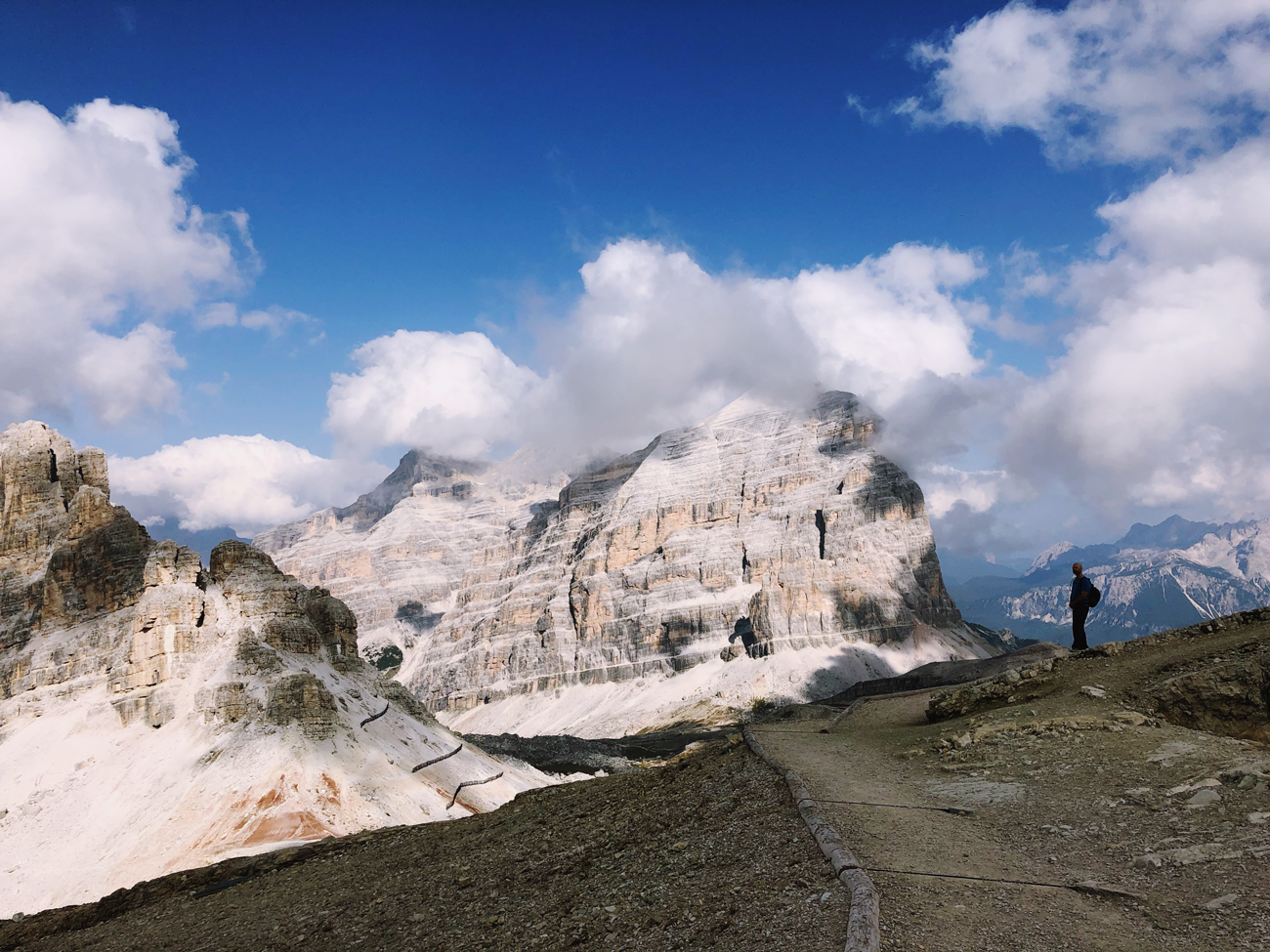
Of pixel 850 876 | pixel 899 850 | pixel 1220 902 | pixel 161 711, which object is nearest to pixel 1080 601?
pixel 899 850

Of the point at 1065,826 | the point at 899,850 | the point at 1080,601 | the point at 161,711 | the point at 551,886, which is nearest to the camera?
the point at 899,850

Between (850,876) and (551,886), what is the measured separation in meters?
6.80

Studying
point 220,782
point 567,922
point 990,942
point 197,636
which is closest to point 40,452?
point 197,636

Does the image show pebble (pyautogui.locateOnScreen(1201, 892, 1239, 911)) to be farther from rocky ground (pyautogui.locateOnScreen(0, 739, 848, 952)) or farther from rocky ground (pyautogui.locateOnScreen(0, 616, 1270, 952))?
rocky ground (pyautogui.locateOnScreen(0, 739, 848, 952))

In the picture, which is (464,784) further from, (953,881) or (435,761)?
(953,881)

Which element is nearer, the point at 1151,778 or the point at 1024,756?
the point at 1151,778

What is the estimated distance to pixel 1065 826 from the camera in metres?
13.1

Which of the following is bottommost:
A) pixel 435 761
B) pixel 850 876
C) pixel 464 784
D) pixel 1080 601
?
pixel 464 784

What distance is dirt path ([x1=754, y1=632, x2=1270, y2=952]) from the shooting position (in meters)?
9.32

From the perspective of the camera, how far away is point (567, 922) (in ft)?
41.9

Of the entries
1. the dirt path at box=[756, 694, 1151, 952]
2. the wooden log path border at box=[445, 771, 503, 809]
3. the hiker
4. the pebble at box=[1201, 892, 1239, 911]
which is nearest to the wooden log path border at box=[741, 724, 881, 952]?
the dirt path at box=[756, 694, 1151, 952]

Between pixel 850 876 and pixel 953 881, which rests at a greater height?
pixel 850 876

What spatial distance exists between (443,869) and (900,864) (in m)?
11.9

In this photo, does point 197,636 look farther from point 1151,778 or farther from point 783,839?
point 1151,778
